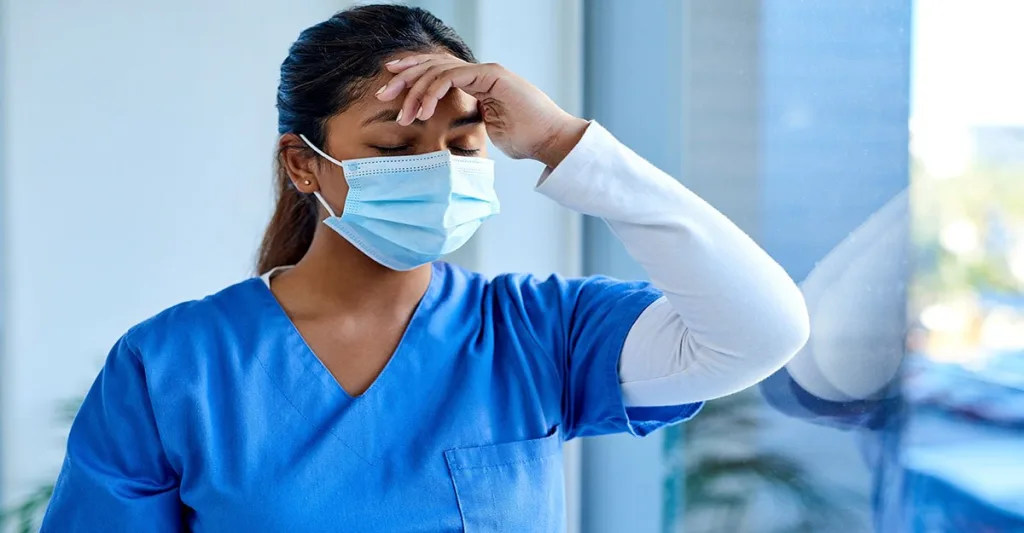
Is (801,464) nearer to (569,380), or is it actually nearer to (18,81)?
(569,380)

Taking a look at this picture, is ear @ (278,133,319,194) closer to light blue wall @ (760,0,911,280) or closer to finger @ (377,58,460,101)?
finger @ (377,58,460,101)

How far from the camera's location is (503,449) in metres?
1.18

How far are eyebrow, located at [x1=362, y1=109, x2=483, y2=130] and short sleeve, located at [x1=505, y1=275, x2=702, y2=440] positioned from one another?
0.80ft

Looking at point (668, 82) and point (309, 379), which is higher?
point (668, 82)

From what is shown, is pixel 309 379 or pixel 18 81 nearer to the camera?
pixel 309 379

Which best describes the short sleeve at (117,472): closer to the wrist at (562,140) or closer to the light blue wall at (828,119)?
the wrist at (562,140)

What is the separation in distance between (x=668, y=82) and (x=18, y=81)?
4.80ft

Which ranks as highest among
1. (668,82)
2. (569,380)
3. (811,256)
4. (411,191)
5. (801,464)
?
(668,82)

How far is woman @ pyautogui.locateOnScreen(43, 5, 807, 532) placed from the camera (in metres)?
1.06

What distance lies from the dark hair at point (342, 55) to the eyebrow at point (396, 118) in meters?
0.04

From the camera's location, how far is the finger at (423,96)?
1114 mm

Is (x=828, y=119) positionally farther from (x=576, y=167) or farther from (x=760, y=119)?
(x=576, y=167)

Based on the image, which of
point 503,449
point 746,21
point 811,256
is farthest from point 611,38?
point 503,449

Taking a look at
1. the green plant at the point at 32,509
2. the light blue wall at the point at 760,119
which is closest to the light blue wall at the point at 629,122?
the light blue wall at the point at 760,119
